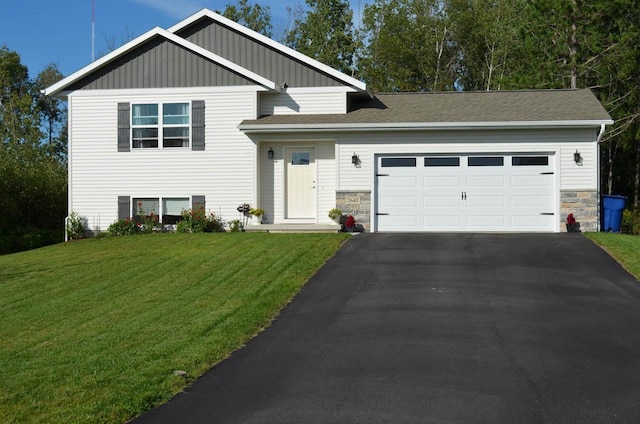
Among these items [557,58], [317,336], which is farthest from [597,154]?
[317,336]

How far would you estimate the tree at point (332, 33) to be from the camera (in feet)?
131

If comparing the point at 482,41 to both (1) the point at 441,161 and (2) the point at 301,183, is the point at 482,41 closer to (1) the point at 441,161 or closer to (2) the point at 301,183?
(1) the point at 441,161

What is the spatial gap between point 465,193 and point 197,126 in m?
7.36

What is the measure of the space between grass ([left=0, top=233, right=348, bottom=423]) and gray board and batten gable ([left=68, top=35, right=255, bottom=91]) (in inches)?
174

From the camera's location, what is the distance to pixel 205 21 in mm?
21797

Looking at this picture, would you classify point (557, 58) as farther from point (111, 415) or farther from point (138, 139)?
point (111, 415)

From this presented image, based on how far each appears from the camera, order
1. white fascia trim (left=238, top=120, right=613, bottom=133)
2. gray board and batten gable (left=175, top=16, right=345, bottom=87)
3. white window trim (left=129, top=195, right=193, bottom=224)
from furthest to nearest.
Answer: gray board and batten gable (left=175, top=16, right=345, bottom=87) → white window trim (left=129, top=195, right=193, bottom=224) → white fascia trim (left=238, top=120, right=613, bottom=133)

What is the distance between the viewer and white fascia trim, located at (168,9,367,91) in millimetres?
19859

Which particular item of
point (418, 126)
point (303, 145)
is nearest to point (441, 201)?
point (418, 126)

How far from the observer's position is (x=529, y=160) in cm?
1848

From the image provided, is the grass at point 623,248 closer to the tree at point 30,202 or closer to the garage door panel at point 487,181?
the garage door panel at point 487,181

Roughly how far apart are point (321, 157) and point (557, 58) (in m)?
12.7

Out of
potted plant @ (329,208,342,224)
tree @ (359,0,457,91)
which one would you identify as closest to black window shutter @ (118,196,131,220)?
potted plant @ (329,208,342,224)

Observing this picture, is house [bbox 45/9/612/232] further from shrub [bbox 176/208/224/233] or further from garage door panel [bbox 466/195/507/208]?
shrub [bbox 176/208/224/233]
